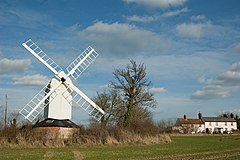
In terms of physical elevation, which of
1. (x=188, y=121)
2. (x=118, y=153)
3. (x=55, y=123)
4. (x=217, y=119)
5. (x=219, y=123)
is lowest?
(x=118, y=153)

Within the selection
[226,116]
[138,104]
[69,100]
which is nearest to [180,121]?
[226,116]

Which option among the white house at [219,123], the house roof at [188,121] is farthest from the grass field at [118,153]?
the white house at [219,123]

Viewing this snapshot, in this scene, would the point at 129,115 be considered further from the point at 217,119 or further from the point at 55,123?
the point at 217,119

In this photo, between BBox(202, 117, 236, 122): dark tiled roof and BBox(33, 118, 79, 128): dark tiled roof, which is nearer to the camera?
BBox(33, 118, 79, 128): dark tiled roof

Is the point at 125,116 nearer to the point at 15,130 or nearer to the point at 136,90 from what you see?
the point at 136,90

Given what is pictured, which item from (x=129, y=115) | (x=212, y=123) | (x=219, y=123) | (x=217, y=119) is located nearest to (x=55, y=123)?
(x=129, y=115)

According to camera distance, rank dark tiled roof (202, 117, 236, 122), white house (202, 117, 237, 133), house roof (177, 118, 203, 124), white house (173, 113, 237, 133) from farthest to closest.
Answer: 1. dark tiled roof (202, 117, 236, 122)
2. white house (202, 117, 237, 133)
3. white house (173, 113, 237, 133)
4. house roof (177, 118, 203, 124)

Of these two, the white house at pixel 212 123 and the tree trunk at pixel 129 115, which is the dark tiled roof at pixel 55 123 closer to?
the tree trunk at pixel 129 115

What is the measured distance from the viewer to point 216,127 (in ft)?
439

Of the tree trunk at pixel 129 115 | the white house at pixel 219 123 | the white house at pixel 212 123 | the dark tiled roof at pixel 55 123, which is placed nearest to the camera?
the dark tiled roof at pixel 55 123

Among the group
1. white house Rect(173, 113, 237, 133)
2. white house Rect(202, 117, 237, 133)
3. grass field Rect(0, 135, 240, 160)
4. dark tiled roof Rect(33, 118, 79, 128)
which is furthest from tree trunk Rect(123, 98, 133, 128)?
white house Rect(202, 117, 237, 133)

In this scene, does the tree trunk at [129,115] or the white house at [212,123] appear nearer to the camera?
the tree trunk at [129,115]

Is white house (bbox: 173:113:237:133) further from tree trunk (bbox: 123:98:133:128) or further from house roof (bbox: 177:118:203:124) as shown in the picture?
tree trunk (bbox: 123:98:133:128)

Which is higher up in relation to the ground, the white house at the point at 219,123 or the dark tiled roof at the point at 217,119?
the dark tiled roof at the point at 217,119
